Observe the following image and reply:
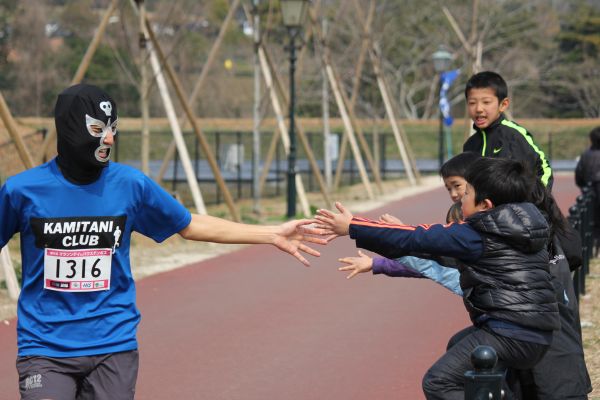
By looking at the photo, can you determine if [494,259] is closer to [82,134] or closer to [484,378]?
[484,378]

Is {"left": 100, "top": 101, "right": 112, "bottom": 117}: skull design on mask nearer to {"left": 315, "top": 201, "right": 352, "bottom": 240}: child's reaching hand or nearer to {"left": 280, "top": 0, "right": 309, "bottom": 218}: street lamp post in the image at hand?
{"left": 315, "top": 201, "right": 352, "bottom": 240}: child's reaching hand

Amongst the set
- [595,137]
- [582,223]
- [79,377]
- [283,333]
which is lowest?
[283,333]

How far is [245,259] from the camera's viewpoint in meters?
15.4

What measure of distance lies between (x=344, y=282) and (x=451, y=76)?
2731 centimetres

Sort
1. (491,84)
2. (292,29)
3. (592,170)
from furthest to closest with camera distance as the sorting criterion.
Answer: (292,29), (592,170), (491,84)

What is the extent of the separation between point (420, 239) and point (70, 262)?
1.40 m

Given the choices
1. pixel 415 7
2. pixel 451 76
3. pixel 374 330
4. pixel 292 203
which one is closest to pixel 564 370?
pixel 374 330

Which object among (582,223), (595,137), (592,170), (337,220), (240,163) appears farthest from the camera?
(240,163)

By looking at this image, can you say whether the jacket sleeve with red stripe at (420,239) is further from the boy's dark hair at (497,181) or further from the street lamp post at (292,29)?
the street lamp post at (292,29)

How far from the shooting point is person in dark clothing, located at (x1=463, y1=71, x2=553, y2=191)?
20.9 feet

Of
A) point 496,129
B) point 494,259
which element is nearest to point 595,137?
point 496,129

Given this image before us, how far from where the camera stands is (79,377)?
451 cm

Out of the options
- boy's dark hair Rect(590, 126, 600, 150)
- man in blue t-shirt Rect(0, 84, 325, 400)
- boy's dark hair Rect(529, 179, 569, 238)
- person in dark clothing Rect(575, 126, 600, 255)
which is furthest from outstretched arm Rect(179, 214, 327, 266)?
person in dark clothing Rect(575, 126, 600, 255)

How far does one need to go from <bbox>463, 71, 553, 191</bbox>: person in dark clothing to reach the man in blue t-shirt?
2.45 meters
